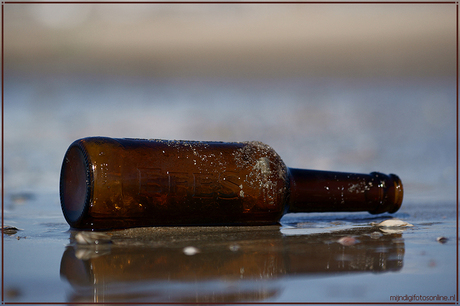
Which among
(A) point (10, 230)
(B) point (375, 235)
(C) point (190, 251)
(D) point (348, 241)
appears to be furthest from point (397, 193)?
(A) point (10, 230)

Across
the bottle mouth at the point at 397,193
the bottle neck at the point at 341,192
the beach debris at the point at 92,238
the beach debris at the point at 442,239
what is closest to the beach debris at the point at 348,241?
the beach debris at the point at 442,239

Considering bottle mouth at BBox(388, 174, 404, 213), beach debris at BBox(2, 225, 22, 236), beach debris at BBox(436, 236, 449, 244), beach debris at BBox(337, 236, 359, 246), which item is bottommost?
beach debris at BBox(2, 225, 22, 236)

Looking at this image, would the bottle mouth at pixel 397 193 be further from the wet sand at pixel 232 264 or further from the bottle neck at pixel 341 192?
the wet sand at pixel 232 264

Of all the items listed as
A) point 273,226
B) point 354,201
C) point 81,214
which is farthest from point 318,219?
point 81,214

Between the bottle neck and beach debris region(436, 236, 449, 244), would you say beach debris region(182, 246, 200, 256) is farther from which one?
beach debris region(436, 236, 449, 244)

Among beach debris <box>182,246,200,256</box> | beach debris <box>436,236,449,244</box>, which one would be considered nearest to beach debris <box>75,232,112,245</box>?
beach debris <box>182,246,200,256</box>

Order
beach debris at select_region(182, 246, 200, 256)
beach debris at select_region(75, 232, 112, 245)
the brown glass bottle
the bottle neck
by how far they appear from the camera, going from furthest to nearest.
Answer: the bottle neck → the brown glass bottle → beach debris at select_region(75, 232, 112, 245) → beach debris at select_region(182, 246, 200, 256)
